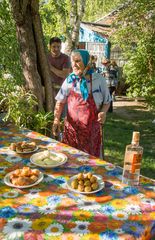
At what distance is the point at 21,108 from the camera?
3.79m

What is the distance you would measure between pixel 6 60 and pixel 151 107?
508 cm

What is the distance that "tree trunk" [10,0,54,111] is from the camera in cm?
403

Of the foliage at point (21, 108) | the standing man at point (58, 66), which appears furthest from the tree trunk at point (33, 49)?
the standing man at point (58, 66)

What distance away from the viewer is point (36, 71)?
4.30 m

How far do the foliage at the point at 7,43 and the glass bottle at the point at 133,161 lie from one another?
160 inches

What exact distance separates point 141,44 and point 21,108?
690 cm

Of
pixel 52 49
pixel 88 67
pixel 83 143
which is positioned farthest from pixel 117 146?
pixel 88 67

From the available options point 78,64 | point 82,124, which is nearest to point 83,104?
point 82,124

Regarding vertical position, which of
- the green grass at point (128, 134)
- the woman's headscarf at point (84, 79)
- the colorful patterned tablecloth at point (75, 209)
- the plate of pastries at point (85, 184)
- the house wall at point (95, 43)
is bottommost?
the green grass at point (128, 134)

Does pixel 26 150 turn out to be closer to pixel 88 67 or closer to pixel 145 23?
pixel 88 67

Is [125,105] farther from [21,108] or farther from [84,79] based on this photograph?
[84,79]

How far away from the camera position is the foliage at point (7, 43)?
220 inches

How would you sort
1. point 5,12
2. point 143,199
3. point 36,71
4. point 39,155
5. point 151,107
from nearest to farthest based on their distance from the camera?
point 143,199, point 39,155, point 36,71, point 5,12, point 151,107

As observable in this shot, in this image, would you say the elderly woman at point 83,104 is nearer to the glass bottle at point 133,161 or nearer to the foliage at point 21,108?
the foliage at point 21,108
